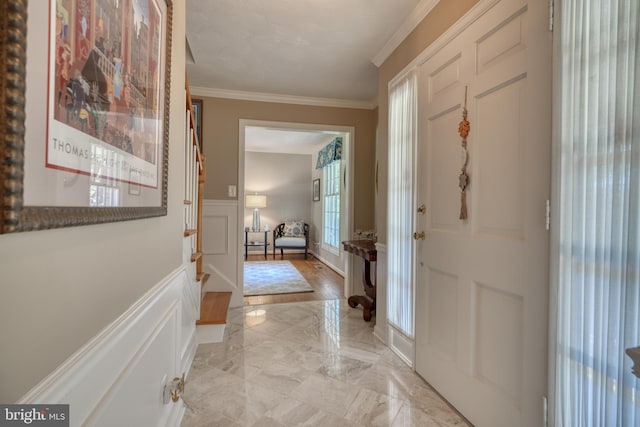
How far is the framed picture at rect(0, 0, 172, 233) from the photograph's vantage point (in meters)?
0.40

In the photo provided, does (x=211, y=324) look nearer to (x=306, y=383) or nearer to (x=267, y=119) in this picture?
(x=306, y=383)

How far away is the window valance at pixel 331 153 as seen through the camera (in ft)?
17.0

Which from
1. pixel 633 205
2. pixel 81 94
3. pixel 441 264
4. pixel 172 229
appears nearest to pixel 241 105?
pixel 172 229

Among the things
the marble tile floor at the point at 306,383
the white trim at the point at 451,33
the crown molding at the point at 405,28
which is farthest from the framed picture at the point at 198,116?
the white trim at the point at 451,33

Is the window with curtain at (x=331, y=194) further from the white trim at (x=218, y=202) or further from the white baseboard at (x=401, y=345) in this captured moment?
the white baseboard at (x=401, y=345)

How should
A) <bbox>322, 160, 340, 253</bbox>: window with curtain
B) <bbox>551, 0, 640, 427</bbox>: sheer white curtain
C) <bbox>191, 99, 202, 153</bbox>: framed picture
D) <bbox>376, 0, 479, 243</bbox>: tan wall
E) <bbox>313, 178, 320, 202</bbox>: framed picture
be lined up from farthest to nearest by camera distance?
1. <bbox>313, 178, 320, 202</bbox>: framed picture
2. <bbox>322, 160, 340, 253</bbox>: window with curtain
3. <bbox>191, 99, 202, 153</bbox>: framed picture
4. <bbox>376, 0, 479, 243</bbox>: tan wall
5. <bbox>551, 0, 640, 427</bbox>: sheer white curtain

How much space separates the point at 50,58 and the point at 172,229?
2.87ft

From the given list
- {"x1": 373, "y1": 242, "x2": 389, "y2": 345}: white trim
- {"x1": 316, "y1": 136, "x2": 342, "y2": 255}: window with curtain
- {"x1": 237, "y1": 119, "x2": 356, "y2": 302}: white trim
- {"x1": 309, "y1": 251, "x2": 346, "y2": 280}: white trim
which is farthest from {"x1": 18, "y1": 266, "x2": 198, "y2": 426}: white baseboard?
{"x1": 316, "y1": 136, "x2": 342, "y2": 255}: window with curtain

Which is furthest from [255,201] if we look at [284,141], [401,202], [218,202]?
[401,202]

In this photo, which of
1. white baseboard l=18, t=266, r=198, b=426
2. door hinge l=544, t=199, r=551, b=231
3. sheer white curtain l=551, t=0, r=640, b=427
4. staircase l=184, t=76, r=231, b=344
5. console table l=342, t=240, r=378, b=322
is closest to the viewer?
white baseboard l=18, t=266, r=198, b=426

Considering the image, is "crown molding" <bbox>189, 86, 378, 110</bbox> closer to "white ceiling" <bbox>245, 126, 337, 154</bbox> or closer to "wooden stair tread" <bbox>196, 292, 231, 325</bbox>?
"white ceiling" <bbox>245, 126, 337, 154</bbox>

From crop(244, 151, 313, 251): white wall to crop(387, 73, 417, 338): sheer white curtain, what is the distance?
17.0 ft

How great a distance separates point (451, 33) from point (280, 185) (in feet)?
19.7

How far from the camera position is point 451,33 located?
1.67 meters
